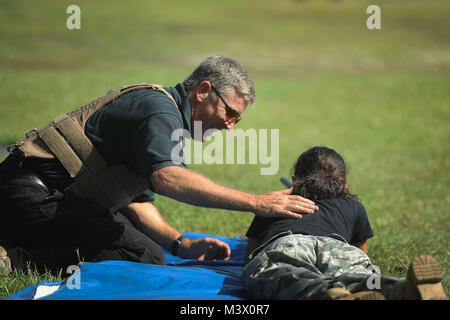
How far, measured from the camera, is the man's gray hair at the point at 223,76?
3.95 m

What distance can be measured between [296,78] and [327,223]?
20.9 metres

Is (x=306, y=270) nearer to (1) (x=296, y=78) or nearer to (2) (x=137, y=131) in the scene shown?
(2) (x=137, y=131)

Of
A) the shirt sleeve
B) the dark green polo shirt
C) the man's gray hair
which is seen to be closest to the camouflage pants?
the shirt sleeve

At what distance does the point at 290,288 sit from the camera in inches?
112

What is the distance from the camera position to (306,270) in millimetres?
2930

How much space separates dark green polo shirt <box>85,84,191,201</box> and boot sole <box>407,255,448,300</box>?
149 centimetres

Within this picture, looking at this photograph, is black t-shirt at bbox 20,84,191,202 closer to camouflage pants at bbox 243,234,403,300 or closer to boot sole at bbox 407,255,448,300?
camouflage pants at bbox 243,234,403,300

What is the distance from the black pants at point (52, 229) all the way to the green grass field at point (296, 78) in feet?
0.84

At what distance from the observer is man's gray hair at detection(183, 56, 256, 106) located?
3.95 metres

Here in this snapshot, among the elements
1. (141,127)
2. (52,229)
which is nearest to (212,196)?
(141,127)

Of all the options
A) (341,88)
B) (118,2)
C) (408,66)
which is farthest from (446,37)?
(118,2)

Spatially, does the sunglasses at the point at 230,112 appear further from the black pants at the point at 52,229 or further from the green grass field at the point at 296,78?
the green grass field at the point at 296,78

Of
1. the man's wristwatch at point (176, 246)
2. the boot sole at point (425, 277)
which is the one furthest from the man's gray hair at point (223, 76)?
the boot sole at point (425, 277)

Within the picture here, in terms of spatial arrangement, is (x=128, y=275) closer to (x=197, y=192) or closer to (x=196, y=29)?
(x=197, y=192)
